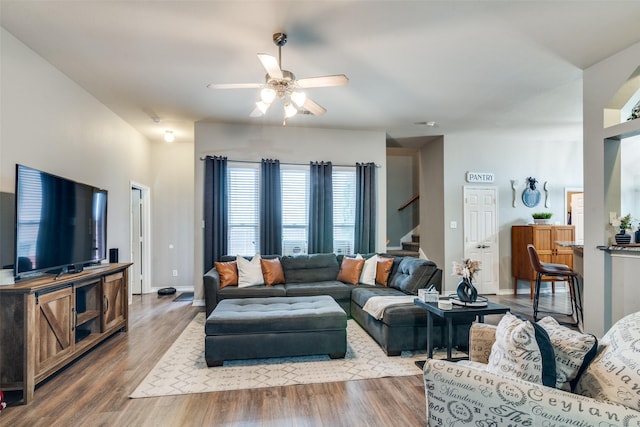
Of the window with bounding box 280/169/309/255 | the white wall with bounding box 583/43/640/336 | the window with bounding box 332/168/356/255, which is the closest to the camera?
the white wall with bounding box 583/43/640/336

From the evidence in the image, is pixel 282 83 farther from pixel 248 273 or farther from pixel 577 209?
pixel 577 209

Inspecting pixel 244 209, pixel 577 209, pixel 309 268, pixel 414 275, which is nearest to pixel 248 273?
pixel 309 268

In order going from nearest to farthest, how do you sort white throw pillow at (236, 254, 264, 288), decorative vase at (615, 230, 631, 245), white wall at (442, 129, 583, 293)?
decorative vase at (615, 230, 631, 245), white throw pillow at (236, 254, 264, 288), white wall at (442, 129, 583, 293)

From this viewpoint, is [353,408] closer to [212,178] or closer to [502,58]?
[502,58]

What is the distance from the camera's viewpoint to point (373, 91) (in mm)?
4133

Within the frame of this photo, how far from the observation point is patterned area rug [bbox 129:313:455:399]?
2.69m

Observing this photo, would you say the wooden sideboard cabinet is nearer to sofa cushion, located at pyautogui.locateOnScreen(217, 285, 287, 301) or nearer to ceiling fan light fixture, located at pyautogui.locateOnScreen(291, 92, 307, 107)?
sofa cushion, located at pyautogui.locateOnScreen(217, 285, 287, 301)

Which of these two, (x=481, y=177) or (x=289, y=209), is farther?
(x=481, y=177)

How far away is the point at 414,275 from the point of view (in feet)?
13.9

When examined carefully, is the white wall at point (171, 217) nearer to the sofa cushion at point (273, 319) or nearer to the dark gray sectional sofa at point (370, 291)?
the dark gray sectional sofa at point (370, 291)

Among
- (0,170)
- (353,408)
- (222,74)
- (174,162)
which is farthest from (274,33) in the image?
(174,162)

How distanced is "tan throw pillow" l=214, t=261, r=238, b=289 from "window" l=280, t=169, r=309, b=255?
1169 mm

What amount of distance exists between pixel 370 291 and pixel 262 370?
182cm

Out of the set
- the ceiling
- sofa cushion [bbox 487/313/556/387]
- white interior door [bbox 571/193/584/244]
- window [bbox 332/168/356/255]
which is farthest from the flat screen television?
white interior door [bbox 571/193/584/244]
